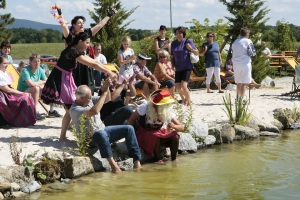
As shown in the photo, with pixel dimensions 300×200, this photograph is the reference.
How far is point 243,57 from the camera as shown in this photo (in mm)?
11742

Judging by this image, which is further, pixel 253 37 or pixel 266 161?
pixel 253 37

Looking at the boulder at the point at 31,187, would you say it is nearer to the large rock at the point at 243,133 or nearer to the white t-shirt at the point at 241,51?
the large rock at the point at 243,133

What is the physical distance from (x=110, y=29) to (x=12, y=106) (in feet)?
32.0

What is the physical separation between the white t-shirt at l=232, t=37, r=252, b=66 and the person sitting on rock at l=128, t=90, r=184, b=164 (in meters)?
4.11

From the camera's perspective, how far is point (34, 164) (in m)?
6.95

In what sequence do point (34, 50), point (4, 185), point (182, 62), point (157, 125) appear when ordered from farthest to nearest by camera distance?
point (34, 50)
point (182, 62)
point (157, 125)
point (4, 185)

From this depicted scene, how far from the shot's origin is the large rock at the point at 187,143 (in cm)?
868

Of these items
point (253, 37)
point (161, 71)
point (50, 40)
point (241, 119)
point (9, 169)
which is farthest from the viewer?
point (50, 40)

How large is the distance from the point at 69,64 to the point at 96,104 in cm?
123

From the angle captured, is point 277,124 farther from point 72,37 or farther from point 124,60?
point 72,37

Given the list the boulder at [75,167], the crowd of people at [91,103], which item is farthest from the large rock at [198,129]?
the boulder at [75,167]

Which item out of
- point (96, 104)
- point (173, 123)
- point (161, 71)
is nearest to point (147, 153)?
point (173, 123)

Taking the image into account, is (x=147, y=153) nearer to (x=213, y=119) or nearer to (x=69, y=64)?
(x=69, y=64)

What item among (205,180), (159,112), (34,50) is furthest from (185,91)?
(34,50)
